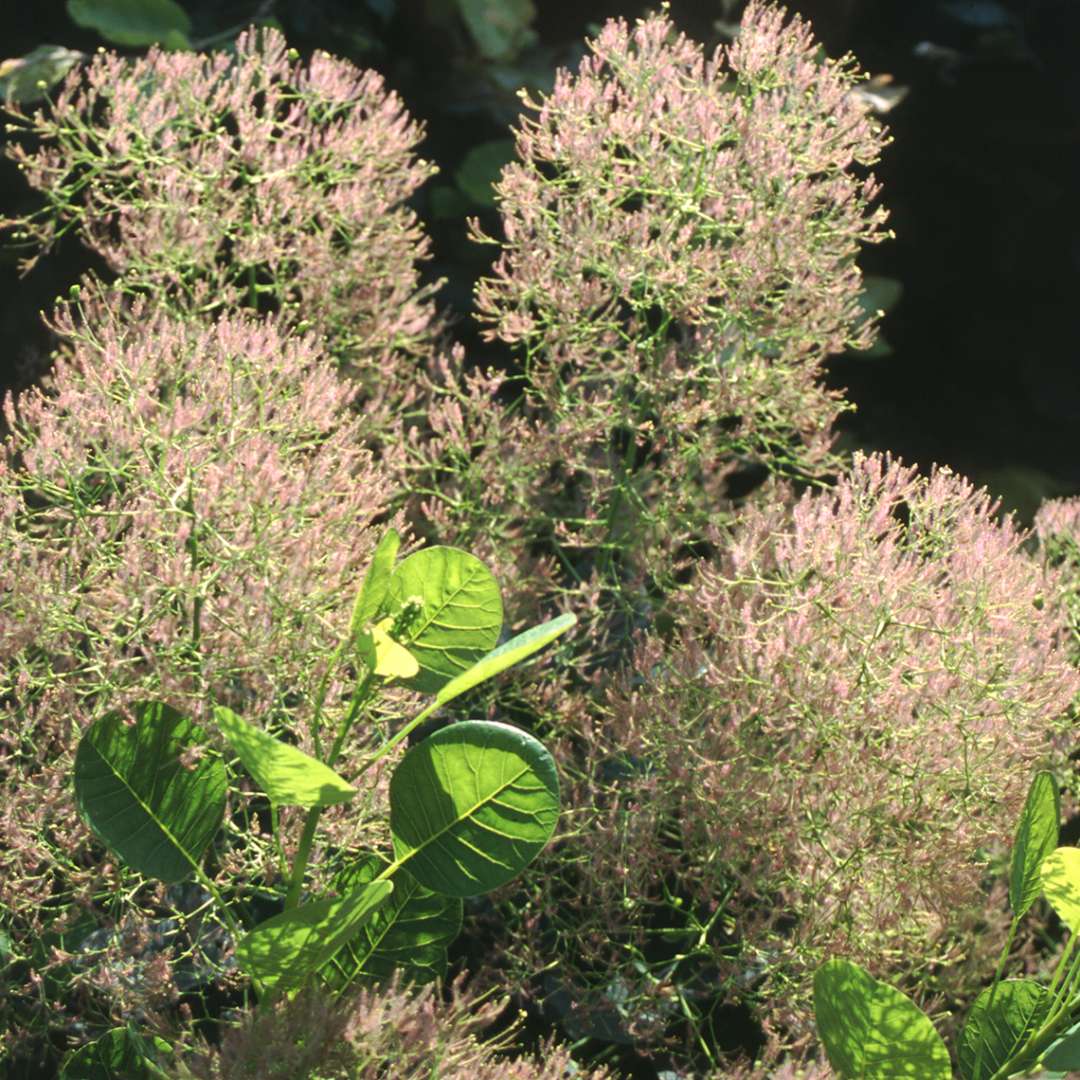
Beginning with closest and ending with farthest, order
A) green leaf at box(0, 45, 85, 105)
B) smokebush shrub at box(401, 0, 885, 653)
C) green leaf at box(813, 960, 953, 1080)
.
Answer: green leaf at box(813, 960, 953, 1080) < smokebush shrub at box(401, 0, 885, 653) < green leaf at box(0, 45, 85, 105)

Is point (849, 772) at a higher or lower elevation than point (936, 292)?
lower

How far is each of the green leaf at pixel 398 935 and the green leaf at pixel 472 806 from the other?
57 millimetres

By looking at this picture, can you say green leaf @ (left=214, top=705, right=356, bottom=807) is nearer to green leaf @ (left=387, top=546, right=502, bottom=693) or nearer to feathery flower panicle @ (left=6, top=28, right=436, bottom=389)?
green leaf @ (left=387, top=546, right=502, bottom=693)

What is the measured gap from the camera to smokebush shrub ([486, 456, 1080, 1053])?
912 mm

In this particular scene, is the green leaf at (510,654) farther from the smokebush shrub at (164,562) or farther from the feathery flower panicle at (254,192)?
the feathery flower panicle at (254,192)

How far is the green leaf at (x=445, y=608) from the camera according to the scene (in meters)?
0.82

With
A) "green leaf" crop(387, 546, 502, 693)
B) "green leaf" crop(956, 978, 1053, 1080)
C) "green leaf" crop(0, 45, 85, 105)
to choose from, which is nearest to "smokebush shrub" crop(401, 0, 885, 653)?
"green leaf" crop(387, 546, 502, 693)

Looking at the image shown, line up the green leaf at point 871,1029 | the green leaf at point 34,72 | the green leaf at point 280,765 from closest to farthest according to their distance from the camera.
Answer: the green leaf at point 280,765 → the green leaf at point 871,1029 → the green leaf at point 34,72

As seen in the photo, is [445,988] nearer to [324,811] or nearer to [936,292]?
[324,811]

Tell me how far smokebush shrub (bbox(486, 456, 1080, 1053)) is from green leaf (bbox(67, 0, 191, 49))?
79 centimetres

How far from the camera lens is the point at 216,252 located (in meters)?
1.14

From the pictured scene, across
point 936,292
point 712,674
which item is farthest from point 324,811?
point 936,292

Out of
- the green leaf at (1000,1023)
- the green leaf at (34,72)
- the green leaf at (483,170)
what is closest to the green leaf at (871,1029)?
the green leaf at (1000,1023)

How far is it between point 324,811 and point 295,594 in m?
0.15
